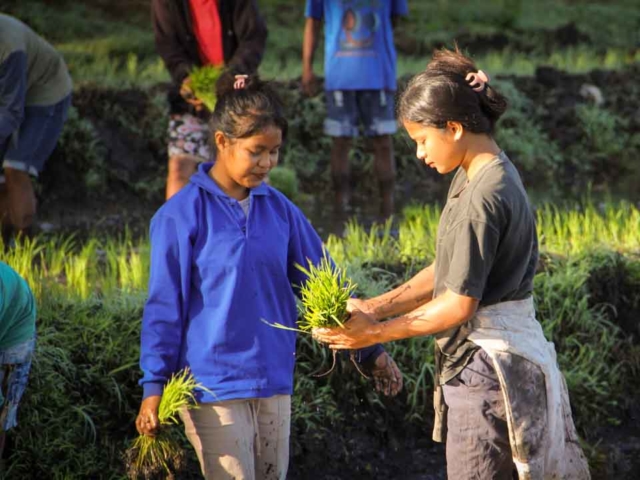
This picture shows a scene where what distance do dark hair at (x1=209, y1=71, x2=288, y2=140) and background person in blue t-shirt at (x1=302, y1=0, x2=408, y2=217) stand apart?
3330 mm

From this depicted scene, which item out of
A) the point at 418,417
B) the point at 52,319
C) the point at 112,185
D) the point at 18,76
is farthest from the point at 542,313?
the point at 112,185

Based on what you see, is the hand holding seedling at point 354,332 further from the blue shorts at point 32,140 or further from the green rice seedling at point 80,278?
the blue shorts at point 32,140

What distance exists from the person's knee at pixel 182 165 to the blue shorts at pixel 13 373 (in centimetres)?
213

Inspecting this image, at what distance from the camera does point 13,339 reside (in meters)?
3.18

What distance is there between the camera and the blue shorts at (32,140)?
548 centimetres

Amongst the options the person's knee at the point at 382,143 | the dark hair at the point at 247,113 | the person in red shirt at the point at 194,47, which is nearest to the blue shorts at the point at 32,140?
the person in red shirt at the point at 194,47

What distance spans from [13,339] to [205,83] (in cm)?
208

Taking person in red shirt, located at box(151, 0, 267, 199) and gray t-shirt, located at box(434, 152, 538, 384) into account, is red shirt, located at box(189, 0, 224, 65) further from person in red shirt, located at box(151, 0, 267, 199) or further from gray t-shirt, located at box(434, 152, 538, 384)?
gray t-shirt, located at box(434, 152, 538, 384)

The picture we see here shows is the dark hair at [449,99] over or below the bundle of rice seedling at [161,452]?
over

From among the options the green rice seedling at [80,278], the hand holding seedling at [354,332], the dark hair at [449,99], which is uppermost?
the dark hair at [449,99]

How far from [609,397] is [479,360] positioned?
2.27 m

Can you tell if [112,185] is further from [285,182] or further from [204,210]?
[204,210]

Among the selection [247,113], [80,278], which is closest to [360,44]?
[80,278]

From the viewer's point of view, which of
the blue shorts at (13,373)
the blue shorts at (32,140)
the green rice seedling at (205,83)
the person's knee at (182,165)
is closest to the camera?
the blue shorts at (13,373)
